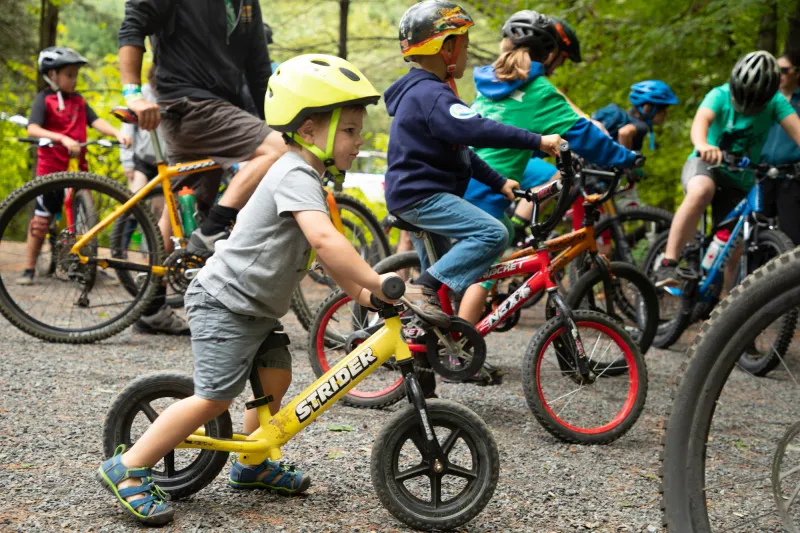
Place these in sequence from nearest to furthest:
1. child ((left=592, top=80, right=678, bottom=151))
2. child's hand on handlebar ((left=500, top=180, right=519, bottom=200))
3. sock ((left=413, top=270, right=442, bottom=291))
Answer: sock ((left=413, top=270, right=442, bottom=291)) → child's hand on handlebar ((left=500, top=180, right=519, bottom=200)) → child ((left=592, top=80, right=678, bottom=151))

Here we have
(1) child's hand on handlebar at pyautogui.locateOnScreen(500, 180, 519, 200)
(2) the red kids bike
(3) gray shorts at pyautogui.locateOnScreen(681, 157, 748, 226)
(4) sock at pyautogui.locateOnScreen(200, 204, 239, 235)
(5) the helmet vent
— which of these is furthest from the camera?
(3) gray shorts at pyautogui.locateOnScreen(681, 157, 748, 226)

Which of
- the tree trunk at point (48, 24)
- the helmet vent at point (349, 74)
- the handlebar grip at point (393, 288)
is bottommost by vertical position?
the tree trunk at point (48, 24)

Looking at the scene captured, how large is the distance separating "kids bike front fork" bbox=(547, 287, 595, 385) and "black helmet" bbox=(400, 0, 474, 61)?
137cm

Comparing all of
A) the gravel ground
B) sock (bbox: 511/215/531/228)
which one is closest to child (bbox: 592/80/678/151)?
sock (bbox: 511/215/531/228)

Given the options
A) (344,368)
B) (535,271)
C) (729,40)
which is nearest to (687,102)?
(729,40)

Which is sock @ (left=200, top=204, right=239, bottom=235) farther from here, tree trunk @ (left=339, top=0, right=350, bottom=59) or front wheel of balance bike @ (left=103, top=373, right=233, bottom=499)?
tree trunk @ (left=339, top=0, right=350, bottom=59)

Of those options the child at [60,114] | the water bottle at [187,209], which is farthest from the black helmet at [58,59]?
the water bottle at [187,209]

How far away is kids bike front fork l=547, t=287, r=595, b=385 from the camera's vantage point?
4387 mm

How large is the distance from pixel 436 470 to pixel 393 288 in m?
0.66

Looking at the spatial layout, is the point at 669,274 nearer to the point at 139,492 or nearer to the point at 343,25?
the point at 139,492

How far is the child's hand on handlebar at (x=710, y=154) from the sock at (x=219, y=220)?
3218 mm

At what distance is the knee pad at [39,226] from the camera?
5.97 metres

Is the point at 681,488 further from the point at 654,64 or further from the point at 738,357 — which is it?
the point at 654,64

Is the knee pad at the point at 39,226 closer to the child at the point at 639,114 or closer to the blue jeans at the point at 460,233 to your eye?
the blue jeans at the point at 460,233
